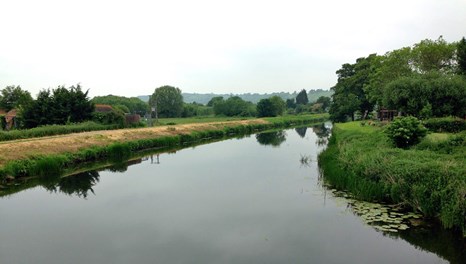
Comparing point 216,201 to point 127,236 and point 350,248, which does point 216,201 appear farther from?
point 350,248

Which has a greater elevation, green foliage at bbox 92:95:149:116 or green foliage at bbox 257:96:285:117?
green foliage at bbox 92:95:149:116

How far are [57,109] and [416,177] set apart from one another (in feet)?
132

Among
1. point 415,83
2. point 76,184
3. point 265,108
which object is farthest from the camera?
point 265,108

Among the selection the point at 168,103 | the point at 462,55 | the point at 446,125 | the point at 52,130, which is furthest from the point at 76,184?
the point at 168,103

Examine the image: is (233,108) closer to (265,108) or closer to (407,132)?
(265,108)

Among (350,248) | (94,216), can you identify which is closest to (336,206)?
(350,248)

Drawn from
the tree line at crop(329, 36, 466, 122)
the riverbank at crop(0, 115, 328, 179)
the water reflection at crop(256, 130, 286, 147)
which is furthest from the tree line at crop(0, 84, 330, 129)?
the tree line at crop(329, 36, 466, 122)

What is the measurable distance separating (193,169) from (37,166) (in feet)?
31.2

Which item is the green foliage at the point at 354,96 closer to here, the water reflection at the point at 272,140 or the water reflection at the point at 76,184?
the water reflection at the point at 272,140

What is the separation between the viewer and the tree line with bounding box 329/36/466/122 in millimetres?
28500

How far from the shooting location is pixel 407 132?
18.6m

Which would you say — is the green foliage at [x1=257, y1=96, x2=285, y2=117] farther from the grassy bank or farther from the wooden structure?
the grassy bank

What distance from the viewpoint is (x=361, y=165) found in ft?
53.4

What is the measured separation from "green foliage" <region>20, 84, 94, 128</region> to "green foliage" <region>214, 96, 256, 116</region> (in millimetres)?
53916
